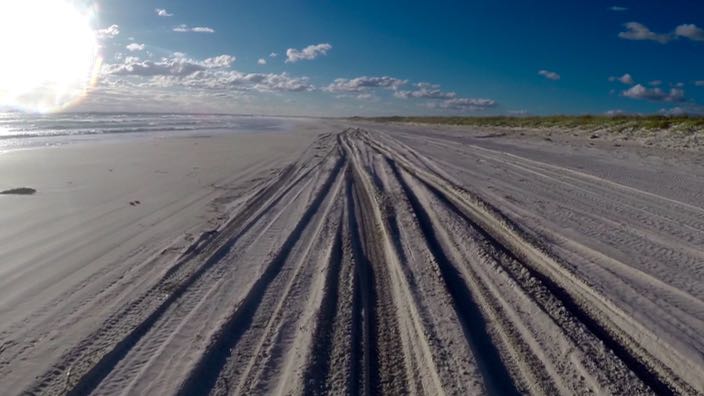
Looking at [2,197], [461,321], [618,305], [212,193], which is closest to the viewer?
[461,321]

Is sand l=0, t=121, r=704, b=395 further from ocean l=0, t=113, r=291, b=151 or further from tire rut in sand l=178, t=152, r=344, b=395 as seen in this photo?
ocean l=0, t=113, r=291, b=151

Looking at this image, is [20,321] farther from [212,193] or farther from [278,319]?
[212,193]

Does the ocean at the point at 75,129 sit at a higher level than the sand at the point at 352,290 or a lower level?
higher

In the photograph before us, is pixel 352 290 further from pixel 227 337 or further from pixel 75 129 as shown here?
pixel 75 129

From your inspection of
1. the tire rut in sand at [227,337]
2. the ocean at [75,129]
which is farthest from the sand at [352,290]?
the ocean at [75,129]

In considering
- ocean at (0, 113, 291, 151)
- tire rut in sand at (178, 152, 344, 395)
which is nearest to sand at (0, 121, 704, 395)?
tire rut in sand at (178, 152, 344, 395)

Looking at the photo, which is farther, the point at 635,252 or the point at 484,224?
the point at 484,224

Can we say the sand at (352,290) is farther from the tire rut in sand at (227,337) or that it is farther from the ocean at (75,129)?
the ocean at (75,129)

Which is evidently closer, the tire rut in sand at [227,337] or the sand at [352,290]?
the tire rut in sand at [227,337]

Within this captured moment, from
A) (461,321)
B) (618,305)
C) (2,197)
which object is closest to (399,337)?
(461,321)
